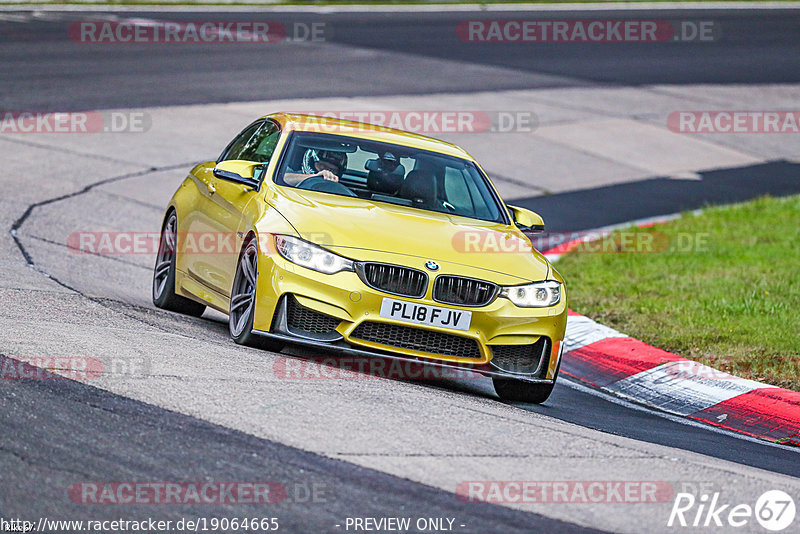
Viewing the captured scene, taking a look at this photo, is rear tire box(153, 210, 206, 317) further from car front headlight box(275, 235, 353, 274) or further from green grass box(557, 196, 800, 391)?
green grass box(557, 196, 800, 391)

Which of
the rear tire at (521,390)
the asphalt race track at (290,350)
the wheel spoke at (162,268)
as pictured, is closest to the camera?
the asphalt race track at (290,350)

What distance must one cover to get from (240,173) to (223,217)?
389 millimetres

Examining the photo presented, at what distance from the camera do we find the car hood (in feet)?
24.4

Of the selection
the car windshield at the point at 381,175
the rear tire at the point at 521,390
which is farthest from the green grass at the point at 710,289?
the car windshield at the point at 381,175

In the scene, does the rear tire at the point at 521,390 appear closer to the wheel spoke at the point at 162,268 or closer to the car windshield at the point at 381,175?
the car windshield at the point at 381,175

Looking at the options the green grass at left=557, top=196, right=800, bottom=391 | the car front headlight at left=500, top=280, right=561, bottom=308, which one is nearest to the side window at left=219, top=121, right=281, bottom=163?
the car front headlight at left=500, top=280, right=561, bottom=308

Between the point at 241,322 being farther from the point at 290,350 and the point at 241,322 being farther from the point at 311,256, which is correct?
the point at 311,256

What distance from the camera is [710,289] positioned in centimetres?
1176

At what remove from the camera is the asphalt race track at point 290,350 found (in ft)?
17.0

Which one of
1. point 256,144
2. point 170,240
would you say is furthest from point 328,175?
point 170,240

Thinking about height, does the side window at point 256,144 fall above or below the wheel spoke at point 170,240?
above

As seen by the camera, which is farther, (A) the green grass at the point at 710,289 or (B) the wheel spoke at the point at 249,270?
(A) the green grass at the point at 710,289

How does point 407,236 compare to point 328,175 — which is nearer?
point 407,236

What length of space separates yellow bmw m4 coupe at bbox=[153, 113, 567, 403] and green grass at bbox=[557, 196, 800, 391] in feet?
6.93
